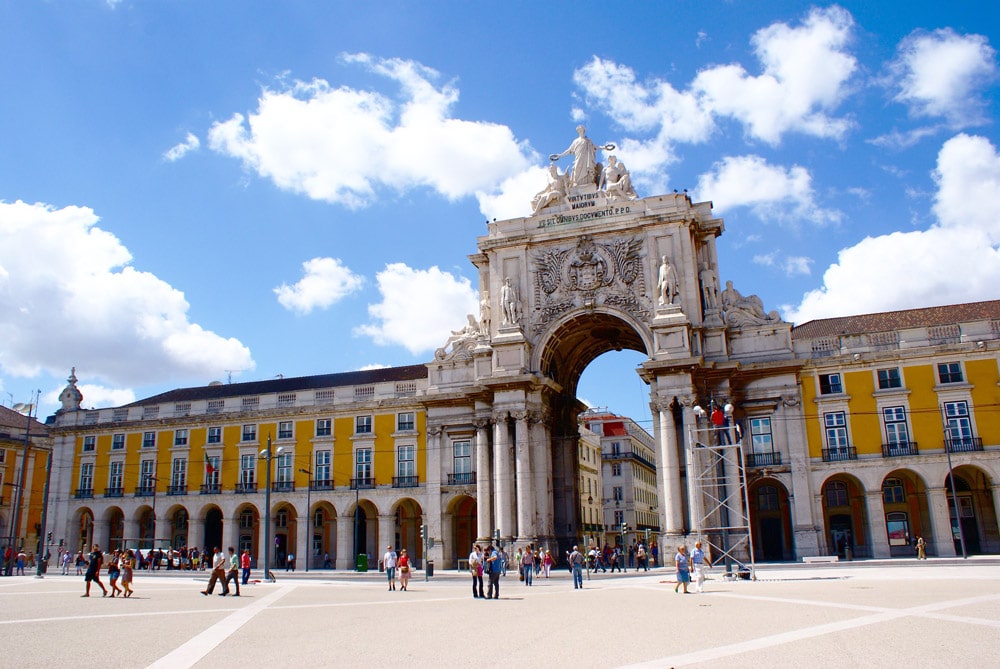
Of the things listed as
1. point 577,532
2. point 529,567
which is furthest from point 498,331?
point 529,567

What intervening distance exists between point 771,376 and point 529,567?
67.8 ft

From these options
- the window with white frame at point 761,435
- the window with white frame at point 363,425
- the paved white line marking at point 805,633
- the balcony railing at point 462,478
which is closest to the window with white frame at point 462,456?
the balcony railing at point 462,478

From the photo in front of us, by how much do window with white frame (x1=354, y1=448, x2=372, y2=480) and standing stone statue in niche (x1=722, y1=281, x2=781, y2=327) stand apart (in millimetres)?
25487

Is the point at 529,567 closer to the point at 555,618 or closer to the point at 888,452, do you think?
the point at 555,618

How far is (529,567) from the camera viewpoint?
109 feet

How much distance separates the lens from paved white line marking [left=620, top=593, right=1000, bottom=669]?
1203 centimetres

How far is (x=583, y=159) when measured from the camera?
5316 centimetres

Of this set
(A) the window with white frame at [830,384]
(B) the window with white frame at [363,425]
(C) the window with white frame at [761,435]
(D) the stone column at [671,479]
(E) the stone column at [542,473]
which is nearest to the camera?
(D) the stone column at [671,479]

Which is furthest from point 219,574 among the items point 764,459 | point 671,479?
point 764,459

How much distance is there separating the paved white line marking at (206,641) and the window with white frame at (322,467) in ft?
114

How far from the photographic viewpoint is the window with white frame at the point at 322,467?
2242 inches

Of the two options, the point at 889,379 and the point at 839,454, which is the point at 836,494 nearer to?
the point at 839,454

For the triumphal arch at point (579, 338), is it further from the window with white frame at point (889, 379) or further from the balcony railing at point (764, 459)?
the window with white frame at point (889, 379)

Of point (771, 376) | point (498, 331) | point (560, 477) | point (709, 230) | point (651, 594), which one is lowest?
point (651, 594)
